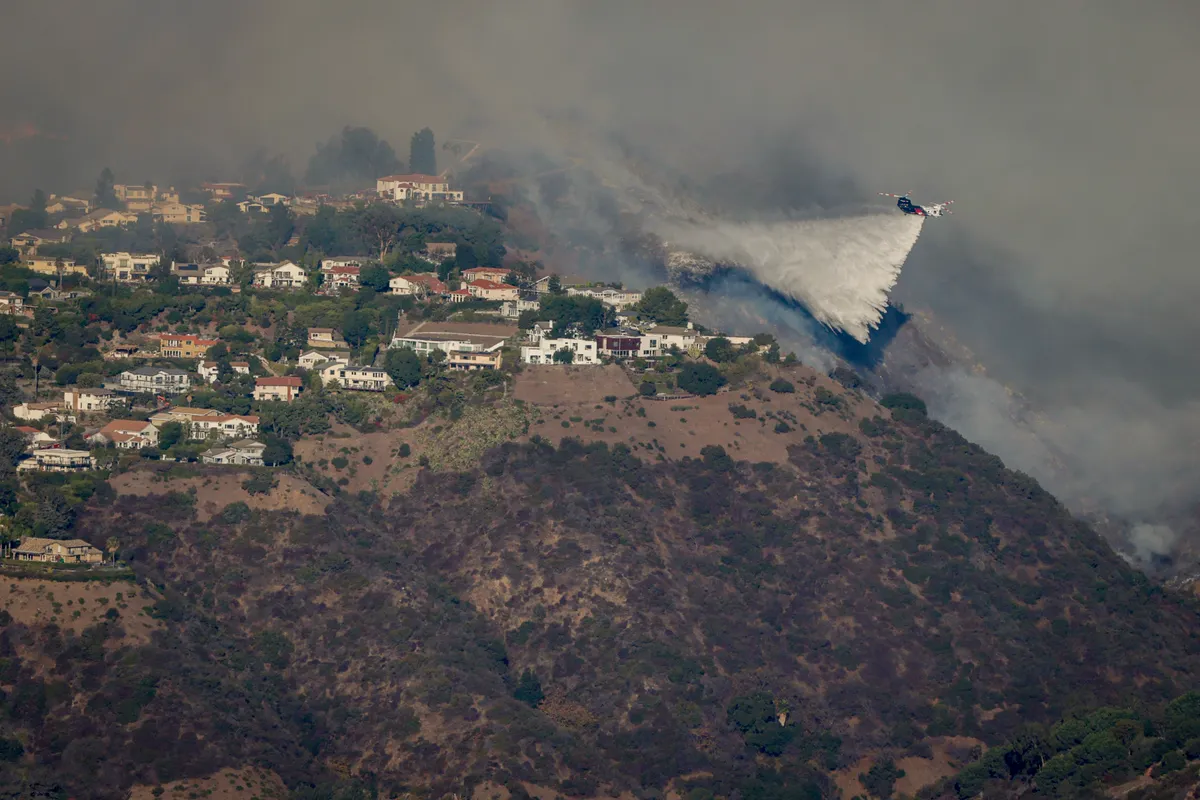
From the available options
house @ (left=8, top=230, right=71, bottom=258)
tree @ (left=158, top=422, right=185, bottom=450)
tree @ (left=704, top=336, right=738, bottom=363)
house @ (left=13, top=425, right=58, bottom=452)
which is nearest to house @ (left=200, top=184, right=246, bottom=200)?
house @ (left=8, top=230, right=71, bottom=258)

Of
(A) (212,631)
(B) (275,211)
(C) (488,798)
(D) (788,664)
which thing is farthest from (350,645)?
(B) (275,211)

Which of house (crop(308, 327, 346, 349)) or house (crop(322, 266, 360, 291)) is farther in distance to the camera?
house (crop(322, 266, 360, 291))

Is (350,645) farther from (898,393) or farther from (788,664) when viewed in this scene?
(898,393)

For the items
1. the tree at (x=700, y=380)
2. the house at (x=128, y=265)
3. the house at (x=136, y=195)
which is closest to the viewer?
the tree at (x=700, y=380)

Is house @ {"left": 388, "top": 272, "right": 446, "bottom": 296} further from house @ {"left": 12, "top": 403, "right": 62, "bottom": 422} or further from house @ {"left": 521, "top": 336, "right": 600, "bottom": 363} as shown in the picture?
house @ {"left": 12, "top": 403, "right": 62, "bottom": 422}

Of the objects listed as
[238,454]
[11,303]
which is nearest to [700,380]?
[238,454]

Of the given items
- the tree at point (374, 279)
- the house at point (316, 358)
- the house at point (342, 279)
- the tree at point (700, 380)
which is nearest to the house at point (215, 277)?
the house at point (342, 279)

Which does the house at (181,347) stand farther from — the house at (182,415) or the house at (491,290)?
the house at (491,290)
